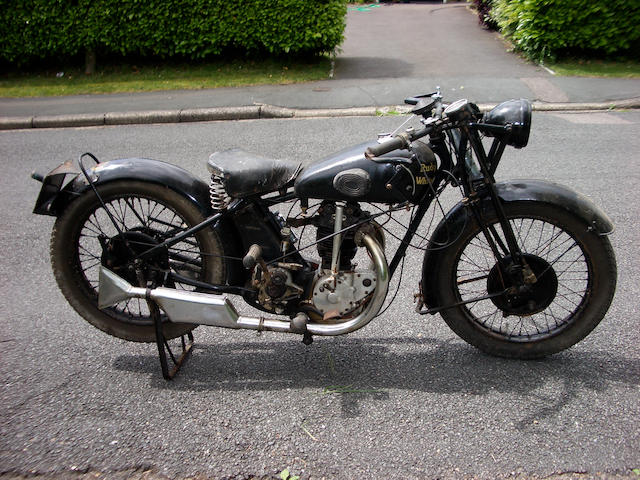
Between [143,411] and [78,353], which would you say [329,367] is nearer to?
[143,411]

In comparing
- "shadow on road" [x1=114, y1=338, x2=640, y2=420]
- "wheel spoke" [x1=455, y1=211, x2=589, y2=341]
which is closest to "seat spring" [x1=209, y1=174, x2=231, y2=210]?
"shadow on road" [x1=114, y1=338, x2=640, y2=420]

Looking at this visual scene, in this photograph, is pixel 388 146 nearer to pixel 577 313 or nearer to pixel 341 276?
pixel 341 276

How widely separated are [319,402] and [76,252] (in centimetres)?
153

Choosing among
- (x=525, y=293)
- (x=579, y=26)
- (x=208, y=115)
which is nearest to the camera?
(x=525, y=293)

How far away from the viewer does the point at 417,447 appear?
2.75 metres

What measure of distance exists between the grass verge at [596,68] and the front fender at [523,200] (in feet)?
25.3

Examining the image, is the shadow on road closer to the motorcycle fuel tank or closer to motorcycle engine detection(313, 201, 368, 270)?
motorcycle engine detection(313, 201, 368, 270)

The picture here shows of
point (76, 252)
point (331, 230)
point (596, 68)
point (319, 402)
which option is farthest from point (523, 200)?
point (596, 68)

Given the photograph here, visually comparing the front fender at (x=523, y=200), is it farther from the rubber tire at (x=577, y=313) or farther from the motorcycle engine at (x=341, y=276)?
the motorcycle engine at (x=341, y=276)

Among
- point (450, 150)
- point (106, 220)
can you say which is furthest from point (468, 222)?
point (106, 220)

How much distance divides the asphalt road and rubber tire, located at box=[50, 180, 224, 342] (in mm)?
227

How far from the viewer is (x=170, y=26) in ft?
35.8

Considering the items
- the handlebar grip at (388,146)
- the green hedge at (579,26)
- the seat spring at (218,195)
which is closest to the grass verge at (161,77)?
the green hedge at (579,26)

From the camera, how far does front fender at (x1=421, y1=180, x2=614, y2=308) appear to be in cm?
295
